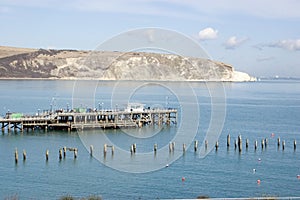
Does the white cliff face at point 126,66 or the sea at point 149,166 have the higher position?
the white cliff face at point 126,66

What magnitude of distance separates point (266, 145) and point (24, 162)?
21016 millimetres

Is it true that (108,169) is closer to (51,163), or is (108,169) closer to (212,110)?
(51,163)

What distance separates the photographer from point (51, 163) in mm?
36250

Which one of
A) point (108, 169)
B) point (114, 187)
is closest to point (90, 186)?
point (114, 187)

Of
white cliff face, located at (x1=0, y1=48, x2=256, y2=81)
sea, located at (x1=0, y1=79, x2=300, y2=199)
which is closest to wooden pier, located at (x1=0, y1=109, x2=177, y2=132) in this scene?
sea, located at (x1=0, y1=79, x2=300, y2=199)

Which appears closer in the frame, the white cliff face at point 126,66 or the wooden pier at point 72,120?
the wooden pier at point 72,120

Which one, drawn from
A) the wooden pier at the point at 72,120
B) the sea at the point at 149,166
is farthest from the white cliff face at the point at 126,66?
the sea at the point at 149,166

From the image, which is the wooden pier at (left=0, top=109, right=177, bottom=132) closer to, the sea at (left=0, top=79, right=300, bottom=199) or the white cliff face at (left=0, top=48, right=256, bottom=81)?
the sea at (left=0, top=79, right=300, bottom=199)

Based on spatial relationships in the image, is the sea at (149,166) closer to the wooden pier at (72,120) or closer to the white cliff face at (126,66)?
the wooden pier at (72,120)

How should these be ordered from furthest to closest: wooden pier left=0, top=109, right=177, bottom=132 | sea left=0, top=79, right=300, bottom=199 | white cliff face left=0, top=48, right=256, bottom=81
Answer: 1. white cliff face left=0, top=48, right=256, bottom=81
2. wooden pier left=0, top=109, right=177, bottom=132
3. sea left=0, top=79, right=300, bottom=199

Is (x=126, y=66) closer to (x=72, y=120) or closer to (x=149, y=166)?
(x=72, y=120)

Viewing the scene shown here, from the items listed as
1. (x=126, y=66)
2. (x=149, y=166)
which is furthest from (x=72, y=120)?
(x=126, y=66)

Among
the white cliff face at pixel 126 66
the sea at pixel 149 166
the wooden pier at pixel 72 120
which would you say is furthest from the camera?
the white cliff face at pixel 126 66

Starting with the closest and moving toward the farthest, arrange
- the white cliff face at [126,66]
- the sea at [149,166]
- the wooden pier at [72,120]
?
the sea at [149,166] < the wooden pier at [72,120] < the white cliff face at [126,66]
